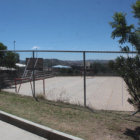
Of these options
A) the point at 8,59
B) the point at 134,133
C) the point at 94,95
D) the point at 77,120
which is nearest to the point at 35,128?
the point at 77,120

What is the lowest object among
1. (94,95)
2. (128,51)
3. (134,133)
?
(94,95)

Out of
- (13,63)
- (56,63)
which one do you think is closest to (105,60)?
(13,63)

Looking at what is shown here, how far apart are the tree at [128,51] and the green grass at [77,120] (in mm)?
878

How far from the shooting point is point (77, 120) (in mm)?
5914

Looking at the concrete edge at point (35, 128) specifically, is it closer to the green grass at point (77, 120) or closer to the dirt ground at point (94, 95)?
the green grass at point (77, 120)

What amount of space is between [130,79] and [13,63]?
9.65m

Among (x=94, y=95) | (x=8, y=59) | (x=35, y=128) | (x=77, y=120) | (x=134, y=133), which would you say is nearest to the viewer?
(x=134, y=133)

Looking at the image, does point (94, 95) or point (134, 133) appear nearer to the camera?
point (134, 133)

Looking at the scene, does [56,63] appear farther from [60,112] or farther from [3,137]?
[3,137]

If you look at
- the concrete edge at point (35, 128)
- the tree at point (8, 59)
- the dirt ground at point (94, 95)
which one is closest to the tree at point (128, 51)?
the dirt ground at point (94, 95)

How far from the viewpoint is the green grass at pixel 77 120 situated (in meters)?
4.85

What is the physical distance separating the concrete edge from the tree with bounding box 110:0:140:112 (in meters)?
1.97

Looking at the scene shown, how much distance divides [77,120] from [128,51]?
97.8 inches

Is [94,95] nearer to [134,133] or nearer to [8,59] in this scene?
[8,59]
